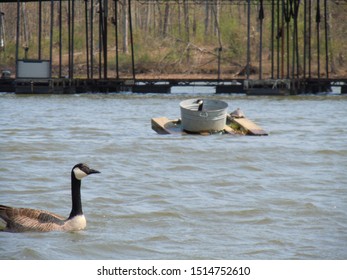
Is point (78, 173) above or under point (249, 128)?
above

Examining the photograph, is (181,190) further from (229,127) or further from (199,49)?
(199,49)

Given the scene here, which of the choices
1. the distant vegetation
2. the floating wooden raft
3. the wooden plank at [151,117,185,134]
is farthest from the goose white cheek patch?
the distant vegetation

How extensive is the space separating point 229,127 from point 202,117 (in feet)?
4.84

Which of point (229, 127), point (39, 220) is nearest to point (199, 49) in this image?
point (229, 127)

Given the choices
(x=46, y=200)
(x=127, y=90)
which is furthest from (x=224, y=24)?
(x=46, y=200)

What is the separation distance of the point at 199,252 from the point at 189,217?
2.54m

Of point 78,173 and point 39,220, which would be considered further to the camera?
point 78,173

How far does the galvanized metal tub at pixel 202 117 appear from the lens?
29.2m

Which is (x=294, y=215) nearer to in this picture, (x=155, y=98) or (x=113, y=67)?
(x=155, y=98)

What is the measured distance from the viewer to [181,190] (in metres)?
18.3

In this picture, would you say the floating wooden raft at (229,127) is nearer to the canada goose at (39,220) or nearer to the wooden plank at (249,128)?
the wooden plank at (249,128)

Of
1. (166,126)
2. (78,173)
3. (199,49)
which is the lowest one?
(166,126)

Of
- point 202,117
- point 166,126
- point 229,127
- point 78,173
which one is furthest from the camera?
point 166,126

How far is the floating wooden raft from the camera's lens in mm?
29781
